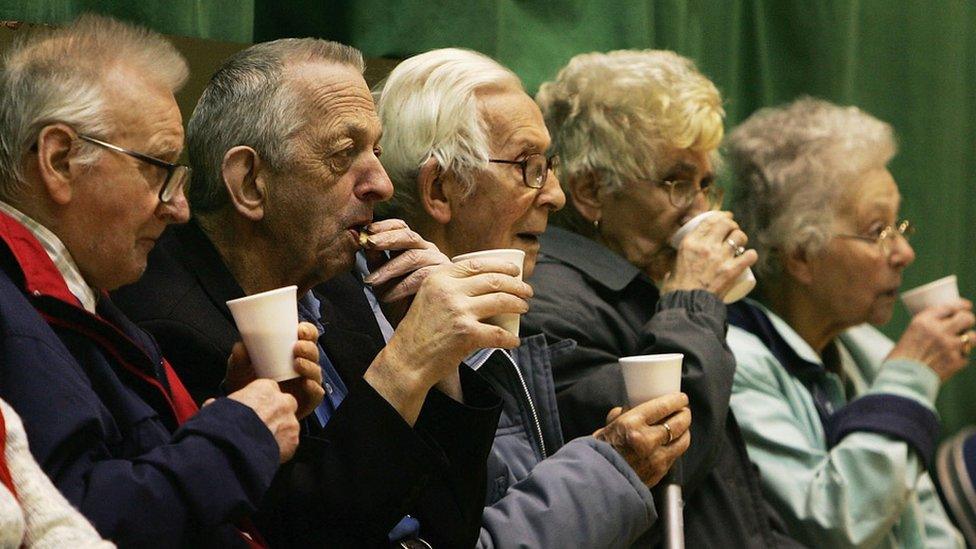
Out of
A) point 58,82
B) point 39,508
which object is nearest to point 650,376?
point 58,82

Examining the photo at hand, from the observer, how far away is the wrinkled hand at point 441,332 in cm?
189

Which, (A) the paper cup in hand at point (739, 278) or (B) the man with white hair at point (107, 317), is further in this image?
(A) the paper cup in hand at point (739, 278)

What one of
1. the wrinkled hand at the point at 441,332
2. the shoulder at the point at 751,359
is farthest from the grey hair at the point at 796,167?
the wrinkled hand at the point at 441,332

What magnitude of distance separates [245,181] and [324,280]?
188mm

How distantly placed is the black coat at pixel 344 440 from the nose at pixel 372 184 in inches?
8.5

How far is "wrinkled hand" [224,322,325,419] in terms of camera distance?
5.84 feet

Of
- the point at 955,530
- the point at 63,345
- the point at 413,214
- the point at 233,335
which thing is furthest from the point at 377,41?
the point at 955,530

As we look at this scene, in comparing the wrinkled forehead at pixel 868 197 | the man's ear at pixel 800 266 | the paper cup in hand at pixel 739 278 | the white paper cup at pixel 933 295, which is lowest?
the man's ear at pixel 800 266

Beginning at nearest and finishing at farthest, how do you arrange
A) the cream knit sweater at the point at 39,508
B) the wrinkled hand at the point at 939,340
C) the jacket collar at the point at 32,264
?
the cream knit sweater at the point at 39,508 < the jacket collar at the point at 32,264 < the wrinkled hand at the point at 939,340

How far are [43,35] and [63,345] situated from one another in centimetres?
46

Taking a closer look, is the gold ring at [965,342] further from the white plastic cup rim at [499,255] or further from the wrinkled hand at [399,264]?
the wrinkled hand at [399,264]

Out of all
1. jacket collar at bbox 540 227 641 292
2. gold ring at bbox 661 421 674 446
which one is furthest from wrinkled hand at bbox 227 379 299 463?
jacket collar at bbox 540 227 641 292

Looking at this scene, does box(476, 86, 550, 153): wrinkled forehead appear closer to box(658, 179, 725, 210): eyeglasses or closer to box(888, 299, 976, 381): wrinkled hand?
box(658, 179, 725, 210): eyeglasses

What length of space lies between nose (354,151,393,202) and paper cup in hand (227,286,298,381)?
1.34 feet
